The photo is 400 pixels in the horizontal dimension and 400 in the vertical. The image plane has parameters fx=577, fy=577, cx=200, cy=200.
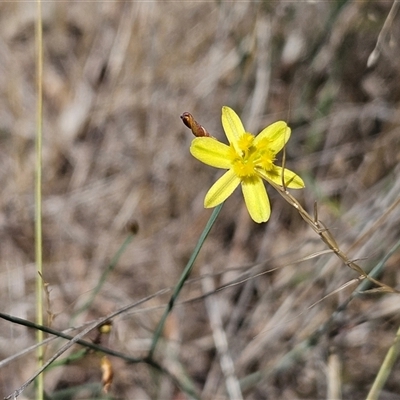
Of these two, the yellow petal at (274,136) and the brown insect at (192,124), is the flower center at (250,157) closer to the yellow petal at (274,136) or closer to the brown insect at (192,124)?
the yellow petal at (274,136)

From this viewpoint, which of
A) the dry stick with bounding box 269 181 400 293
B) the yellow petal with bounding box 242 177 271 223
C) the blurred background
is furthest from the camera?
the blurred background

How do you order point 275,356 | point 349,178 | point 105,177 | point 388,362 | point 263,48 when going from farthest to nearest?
point 105,177 → point 349,178 → point 263,48 → point 275,356 → point 388,362

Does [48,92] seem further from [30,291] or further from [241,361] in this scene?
[241,361]

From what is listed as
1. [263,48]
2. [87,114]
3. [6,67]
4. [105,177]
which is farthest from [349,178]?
[6,67]

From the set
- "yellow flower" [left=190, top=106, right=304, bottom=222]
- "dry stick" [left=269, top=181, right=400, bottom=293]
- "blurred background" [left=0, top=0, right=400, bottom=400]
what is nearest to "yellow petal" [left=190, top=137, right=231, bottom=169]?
"yellow flower" [left=190, top=106, right=304, bottom=222]

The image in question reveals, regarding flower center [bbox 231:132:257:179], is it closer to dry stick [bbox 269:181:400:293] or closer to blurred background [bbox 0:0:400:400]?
dry stick [bbox 269:181:400:293]

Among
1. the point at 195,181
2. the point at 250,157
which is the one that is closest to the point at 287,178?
the point at 250,157
